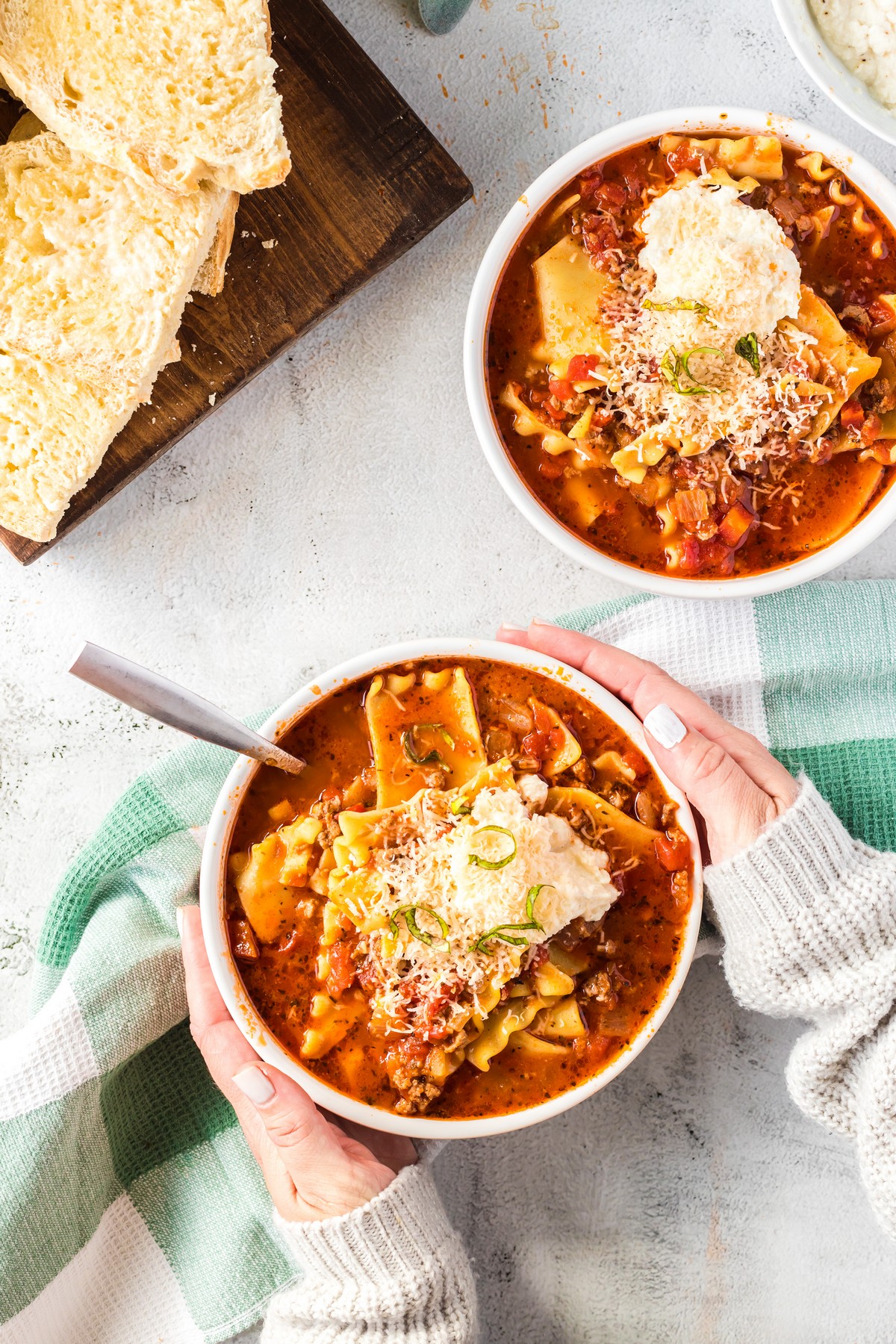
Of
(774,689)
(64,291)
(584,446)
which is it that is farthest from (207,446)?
(774,689)

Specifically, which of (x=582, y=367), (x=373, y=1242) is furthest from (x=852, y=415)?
(x=373, y=1242)

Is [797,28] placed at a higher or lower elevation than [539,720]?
higher

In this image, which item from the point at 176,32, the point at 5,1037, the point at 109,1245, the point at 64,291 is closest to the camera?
the point at 176,32

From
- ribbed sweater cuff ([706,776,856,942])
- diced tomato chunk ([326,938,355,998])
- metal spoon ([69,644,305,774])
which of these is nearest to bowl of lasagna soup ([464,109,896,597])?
ribbed sweater cuff ([706,776,856,942])

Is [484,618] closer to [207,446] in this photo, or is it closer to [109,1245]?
[207,446]

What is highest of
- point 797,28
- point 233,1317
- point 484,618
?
point 797,28

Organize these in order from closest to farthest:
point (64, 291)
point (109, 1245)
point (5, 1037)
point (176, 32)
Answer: point (176, 32), point (64, 291), point (109, 1245), point (5, 1037)

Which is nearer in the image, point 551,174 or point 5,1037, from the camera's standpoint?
point 551,174
